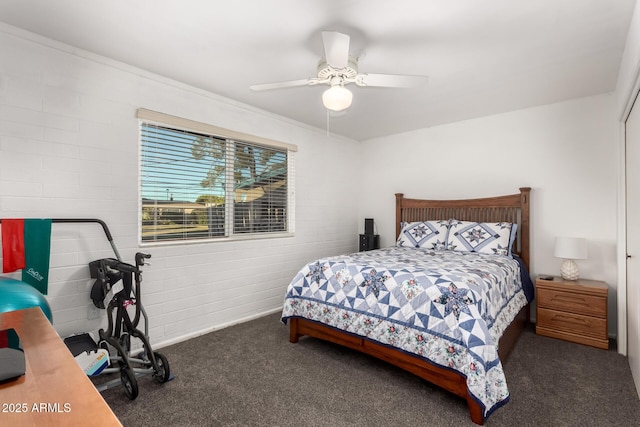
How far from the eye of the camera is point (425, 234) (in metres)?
3.98

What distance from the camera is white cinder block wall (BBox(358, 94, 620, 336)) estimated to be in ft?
10.5

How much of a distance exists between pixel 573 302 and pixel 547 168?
1.45 metres

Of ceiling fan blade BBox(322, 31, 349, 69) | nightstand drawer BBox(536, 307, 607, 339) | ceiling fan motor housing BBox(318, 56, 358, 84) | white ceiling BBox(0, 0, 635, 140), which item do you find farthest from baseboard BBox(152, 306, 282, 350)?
nightstand drawer BBox(536, 307, 607, 339)

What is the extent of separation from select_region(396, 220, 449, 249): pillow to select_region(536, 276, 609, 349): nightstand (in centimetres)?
107

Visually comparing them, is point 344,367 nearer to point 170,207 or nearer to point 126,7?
point 170,207

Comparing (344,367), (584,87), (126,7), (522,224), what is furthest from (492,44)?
(344,367)

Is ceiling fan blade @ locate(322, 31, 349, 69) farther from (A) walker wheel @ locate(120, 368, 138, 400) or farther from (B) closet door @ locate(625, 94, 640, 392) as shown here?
(A) walker wheel @ locate(120, 368, 138, 400)

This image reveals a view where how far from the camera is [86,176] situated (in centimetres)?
248

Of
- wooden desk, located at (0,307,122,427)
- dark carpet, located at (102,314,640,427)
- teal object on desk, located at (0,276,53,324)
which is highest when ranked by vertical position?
wooden desk, located at (0,307,122,427)

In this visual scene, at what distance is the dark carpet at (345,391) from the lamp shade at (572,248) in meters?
0.84

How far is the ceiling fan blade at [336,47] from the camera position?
1.79 meters

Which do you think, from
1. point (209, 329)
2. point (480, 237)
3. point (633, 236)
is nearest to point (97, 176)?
point (209, 329)

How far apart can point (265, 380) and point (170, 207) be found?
1.79 meters

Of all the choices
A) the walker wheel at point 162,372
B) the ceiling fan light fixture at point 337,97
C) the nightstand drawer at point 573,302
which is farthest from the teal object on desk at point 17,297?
the nightstand drawer at point 573,302
